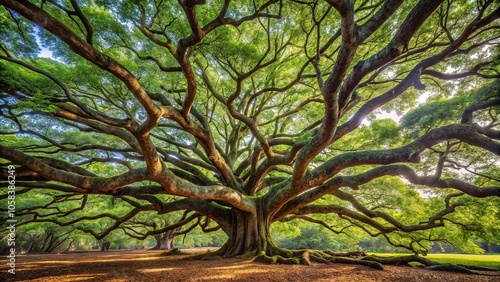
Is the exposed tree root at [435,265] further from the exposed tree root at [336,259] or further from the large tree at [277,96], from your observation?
the large tree at [277,96]

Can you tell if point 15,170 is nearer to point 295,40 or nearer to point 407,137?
point 295,40

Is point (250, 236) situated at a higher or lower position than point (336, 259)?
higher

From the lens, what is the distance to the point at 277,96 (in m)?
9.58

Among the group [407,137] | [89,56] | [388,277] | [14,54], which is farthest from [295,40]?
[14,54]

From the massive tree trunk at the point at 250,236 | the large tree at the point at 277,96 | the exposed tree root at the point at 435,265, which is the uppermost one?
the large tree at the point at 277,96

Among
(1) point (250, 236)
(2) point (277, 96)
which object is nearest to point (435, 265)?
(1) point (250, 236)

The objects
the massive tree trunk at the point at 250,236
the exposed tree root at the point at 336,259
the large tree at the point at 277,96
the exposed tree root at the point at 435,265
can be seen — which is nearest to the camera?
the large tree at the point at 277,96

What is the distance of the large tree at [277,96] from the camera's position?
12.9ft

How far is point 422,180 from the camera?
5.10 metres

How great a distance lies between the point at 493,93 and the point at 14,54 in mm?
12017

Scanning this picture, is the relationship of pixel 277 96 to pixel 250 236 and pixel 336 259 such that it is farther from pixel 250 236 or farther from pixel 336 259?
pixel 336 259

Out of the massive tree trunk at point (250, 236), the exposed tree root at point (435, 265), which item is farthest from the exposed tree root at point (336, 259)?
the massive tree trunk at point (250, 236)

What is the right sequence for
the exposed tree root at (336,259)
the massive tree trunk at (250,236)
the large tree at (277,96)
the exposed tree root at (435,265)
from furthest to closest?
the massive tree trunk at (250,236) < the exposed tree root at (336,259) < the exposed tree root at (435,265) < the large tree at (277,96)

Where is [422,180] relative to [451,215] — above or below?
above
